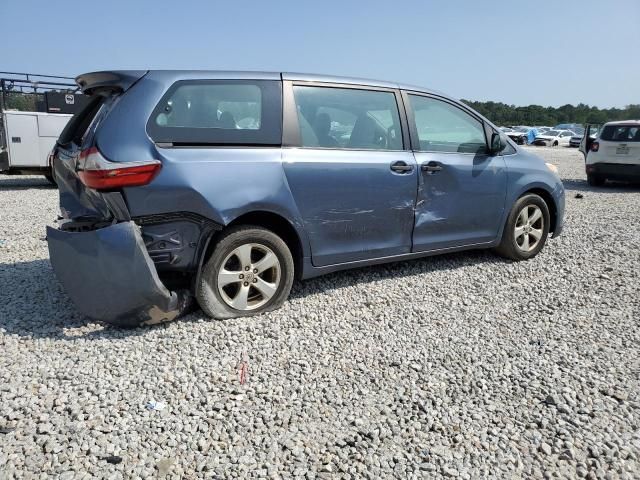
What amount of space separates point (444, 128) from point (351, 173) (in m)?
1.31

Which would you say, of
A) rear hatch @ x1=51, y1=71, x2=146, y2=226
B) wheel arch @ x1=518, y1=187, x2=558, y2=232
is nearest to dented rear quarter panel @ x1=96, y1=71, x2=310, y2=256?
rear hatch @ x1=51, y1=71, x2=146, y2=226

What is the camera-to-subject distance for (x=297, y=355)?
10.9 feet

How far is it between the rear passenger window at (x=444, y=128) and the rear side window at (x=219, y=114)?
4.77ft

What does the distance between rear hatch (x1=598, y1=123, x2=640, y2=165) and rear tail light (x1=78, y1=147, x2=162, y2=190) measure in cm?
1238

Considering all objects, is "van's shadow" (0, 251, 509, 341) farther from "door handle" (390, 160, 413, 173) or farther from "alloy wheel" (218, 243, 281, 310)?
"door handle" (390, 160, 413, 173)

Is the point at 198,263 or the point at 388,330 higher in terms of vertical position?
the point at 198,263

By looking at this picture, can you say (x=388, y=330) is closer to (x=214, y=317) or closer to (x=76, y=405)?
(x=214, y=317)

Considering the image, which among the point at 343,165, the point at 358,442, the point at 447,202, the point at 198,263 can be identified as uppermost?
the point at 343,165

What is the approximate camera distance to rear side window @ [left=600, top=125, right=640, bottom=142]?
12.1 meters

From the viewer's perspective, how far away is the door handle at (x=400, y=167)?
4379 millimetres

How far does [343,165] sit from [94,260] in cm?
199

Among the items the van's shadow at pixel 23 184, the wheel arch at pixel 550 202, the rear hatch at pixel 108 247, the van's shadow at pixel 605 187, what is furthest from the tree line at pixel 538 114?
the rear hatch at pixel 108 247

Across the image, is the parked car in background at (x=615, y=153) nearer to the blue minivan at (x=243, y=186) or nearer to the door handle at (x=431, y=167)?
the blue minivan at (x=243, y=186)

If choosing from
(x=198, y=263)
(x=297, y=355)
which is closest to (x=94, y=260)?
(x=198, y=263)
